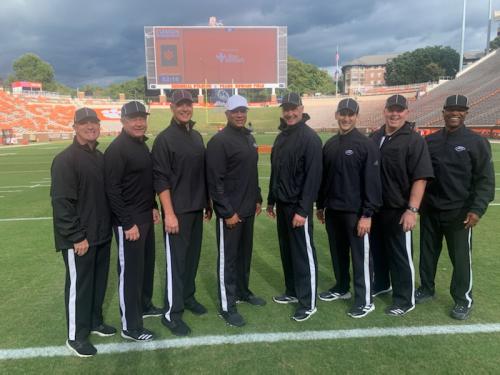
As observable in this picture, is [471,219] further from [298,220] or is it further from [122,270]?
[122,270]

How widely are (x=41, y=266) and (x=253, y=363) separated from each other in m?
3.63

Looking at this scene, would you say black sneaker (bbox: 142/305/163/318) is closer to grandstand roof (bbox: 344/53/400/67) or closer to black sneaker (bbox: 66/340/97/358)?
black sneaker (bbox: 66/340/97/358)

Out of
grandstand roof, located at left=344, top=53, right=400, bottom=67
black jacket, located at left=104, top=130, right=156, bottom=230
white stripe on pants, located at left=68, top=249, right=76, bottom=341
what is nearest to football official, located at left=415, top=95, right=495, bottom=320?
black jacket, located at left=104, top=130, right=156, bottom=230

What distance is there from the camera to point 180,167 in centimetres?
337

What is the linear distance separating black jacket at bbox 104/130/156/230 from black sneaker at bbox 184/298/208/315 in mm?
1060

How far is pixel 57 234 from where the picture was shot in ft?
9.84

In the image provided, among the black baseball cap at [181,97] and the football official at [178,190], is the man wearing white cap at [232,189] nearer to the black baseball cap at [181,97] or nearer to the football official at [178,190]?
the football official at [178,190]

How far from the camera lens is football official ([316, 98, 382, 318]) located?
3.48 m

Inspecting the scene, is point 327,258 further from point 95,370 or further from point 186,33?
point 186,33

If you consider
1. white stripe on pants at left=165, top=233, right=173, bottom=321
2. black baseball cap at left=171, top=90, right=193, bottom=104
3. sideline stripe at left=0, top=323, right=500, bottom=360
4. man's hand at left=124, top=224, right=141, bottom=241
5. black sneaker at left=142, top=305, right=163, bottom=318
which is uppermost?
black baseball cap at left=171, top=90, right=193, bottom=104

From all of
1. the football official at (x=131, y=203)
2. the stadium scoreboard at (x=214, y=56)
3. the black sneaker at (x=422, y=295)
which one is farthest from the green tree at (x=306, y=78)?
the football official at (x=131, y=203)

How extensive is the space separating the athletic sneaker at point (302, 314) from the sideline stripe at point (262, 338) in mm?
228

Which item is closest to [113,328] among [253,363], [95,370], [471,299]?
[95,370]

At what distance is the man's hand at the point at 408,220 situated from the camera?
3501 mm
